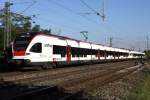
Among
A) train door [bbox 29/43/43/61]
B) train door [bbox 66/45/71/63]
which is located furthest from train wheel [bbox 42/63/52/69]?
train door [bbox 66/45/71/63]

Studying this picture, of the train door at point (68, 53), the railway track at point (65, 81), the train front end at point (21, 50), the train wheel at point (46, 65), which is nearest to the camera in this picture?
the railway track at point (65, 81)

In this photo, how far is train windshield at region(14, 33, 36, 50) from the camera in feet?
85.6

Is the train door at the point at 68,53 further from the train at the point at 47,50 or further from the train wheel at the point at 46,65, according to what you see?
the train wheel at the point at 46,65

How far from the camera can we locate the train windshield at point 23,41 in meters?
26.1

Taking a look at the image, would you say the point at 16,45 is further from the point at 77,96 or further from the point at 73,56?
the point at 77,96

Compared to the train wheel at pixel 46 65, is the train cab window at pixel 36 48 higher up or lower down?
higher up

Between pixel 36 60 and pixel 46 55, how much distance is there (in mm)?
1751

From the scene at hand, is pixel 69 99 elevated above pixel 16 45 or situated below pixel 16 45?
below

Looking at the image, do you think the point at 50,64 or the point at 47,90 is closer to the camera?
the point at 47,90

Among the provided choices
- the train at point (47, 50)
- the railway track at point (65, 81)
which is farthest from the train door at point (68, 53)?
the railway track at point (65, 81)

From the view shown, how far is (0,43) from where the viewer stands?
6081cm

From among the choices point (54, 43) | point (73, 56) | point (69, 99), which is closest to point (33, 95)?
point (69, 99)

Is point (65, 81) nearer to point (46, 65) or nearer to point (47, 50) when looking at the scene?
point (47, 50)

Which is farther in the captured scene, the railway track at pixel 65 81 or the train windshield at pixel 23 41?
the train windshield at pixel 23 41
